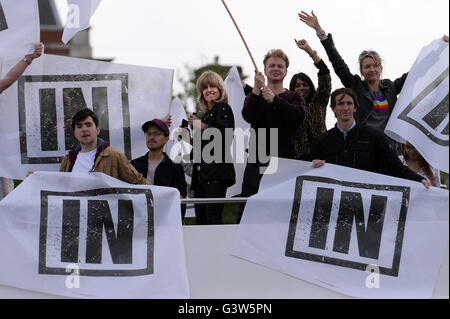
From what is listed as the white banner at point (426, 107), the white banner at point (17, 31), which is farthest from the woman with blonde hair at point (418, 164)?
the white banner at point (17, 31)

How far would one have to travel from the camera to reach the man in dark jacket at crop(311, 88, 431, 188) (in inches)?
235

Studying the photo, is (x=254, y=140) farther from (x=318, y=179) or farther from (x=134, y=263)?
(x=134, y=263)

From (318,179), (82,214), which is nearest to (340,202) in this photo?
(318,179)

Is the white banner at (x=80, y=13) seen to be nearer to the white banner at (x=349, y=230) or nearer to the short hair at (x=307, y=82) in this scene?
the short hair at (x=307, y=82)

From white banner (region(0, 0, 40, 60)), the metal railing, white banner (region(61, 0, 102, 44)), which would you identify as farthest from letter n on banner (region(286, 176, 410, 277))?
white banner (region(0, 0, 40, 60))

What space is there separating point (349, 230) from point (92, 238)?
1.86 m

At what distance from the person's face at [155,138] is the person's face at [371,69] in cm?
173

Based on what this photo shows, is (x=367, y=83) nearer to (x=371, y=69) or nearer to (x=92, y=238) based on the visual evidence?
(x=371, y=69)

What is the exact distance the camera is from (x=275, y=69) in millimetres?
6492

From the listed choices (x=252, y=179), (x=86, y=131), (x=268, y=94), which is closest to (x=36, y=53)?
(x=86, y=131)

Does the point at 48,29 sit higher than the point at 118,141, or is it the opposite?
the point at 48,29

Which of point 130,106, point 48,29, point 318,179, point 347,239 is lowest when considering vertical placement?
point 347,239

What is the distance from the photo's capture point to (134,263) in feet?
19.1
